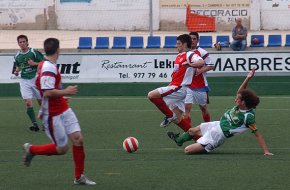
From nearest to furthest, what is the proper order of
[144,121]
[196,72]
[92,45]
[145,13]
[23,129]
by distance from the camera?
[196,72], [23,129], [144,121], [92,45], [145,13]

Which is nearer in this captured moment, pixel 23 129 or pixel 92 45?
pixel 23 129

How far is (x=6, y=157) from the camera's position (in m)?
12.9

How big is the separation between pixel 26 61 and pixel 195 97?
11.4ft

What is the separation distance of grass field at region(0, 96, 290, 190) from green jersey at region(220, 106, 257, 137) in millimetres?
409

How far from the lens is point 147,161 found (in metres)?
12.3

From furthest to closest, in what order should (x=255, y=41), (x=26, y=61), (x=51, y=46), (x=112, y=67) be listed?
(x=255, y=41) → (x=112, y=67) → (x=26, y=61) → (x=51, y=46)

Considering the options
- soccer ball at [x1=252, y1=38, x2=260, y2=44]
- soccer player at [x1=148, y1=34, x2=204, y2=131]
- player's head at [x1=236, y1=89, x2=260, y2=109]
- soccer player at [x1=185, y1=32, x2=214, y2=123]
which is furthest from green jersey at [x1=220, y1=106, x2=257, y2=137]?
soccer ball at [x1=252, y1=38, x2=260, y2=44]

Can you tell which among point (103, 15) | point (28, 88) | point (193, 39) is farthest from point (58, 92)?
point (103, 15)

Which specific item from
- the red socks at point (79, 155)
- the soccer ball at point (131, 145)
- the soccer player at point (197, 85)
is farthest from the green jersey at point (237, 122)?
the red socks at point (79, 155)

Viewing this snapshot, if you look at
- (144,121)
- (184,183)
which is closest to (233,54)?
(144,121)

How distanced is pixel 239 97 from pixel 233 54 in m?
13.1

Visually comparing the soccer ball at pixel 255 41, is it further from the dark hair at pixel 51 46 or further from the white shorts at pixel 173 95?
the dark hair at pixel 51 46

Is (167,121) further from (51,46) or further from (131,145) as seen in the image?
(51,46)

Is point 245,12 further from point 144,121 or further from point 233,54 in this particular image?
point 144,121
